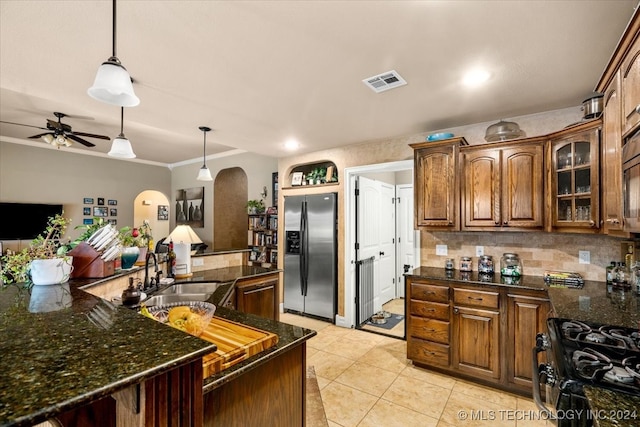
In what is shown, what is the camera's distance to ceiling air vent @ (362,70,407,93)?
7.02ft

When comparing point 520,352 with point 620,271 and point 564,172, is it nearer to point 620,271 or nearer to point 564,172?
point 620,271

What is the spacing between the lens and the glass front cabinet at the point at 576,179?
2.27m

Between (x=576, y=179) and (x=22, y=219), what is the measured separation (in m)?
7.62

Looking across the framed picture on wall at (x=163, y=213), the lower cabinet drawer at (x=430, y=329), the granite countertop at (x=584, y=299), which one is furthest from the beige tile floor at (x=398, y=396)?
the framed picture on wall at (x=163, y=213)

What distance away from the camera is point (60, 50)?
6.01 ft

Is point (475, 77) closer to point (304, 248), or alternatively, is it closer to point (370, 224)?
point (370, 224)

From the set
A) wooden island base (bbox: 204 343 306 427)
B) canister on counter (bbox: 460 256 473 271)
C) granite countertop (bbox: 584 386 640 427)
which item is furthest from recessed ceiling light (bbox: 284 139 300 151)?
granite countertop (bbox: 584 386 640 427)

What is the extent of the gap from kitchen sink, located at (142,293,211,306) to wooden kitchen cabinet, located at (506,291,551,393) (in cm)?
248

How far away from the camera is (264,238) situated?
17.2 feet

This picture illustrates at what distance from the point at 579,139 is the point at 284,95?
7.82ft

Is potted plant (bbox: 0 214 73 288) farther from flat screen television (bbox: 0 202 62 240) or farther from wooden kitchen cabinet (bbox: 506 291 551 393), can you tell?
flat screen television (bbox: 0 202 62 240)

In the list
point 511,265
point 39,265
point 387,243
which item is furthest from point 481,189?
point 39,265

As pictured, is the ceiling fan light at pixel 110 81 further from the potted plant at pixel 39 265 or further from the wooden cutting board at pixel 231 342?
the wooden cutting board at pixel 231 342

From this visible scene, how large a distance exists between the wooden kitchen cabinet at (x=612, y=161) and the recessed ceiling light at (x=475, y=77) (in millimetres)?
694
